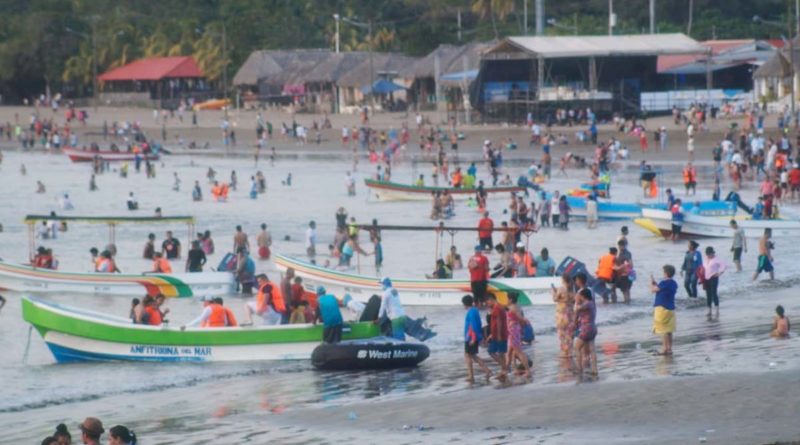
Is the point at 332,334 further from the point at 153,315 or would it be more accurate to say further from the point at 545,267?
the point at 545,267

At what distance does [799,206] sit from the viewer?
40.1 m

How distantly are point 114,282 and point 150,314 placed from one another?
5.90 metres

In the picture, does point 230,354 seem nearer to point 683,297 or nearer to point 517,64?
point 683,297

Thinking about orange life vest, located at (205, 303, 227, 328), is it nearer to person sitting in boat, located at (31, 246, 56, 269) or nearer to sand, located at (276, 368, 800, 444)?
sand, located at (276, 368, 800, 444)

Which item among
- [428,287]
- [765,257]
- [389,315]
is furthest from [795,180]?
[389,315]

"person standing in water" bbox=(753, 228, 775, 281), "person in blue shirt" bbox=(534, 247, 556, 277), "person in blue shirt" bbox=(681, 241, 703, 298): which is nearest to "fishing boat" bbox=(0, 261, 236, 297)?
"person in blue shirt" bbox=(534, 247, 556, 277)

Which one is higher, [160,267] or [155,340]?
[160,267]

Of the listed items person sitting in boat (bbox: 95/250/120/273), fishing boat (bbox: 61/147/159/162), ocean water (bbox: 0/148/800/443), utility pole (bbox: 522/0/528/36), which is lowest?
ocean water (bbox: 0/148/800/443)

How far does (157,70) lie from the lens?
308 ft

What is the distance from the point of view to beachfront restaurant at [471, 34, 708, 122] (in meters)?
68.4

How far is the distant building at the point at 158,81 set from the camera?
93812 millimetres

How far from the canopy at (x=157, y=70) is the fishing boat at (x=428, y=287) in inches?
2702

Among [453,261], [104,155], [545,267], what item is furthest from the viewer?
[104,155]

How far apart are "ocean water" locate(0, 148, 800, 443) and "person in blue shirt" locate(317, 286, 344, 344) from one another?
0.49m
